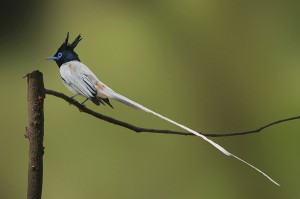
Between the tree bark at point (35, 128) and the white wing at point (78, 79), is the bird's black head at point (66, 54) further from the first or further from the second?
the tree bark at point (35, 128)

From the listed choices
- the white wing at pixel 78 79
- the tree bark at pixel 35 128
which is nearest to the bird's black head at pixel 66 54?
the white wing at pixel 78 79

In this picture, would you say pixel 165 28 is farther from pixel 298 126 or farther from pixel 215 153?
pixel 298 126

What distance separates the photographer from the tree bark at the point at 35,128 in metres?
0.98

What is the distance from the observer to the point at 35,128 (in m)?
0.98

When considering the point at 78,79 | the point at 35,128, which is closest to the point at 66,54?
the point at 78,79

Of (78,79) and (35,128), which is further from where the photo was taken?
(78,79)

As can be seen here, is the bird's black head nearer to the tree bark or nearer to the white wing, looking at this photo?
the white wing

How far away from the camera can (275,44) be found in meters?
2.13

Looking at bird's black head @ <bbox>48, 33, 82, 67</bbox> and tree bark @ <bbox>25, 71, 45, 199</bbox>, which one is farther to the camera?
bird's black head @ <bbox>48, 33, 82, 67</bbox>

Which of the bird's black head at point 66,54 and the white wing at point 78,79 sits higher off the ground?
the bird's black head at point 66,54

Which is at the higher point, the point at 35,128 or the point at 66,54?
the point at 66,54

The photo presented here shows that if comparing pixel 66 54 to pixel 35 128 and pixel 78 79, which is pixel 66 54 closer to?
pixel 78 79

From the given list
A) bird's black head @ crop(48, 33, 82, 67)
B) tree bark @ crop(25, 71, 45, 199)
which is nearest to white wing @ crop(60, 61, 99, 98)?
bird's black head @ crop(48, 33, 82, 67)

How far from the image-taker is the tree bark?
0.98 meters
